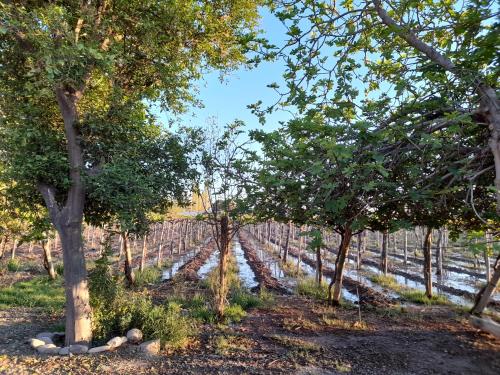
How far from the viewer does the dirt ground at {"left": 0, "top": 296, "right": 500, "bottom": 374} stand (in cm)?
579

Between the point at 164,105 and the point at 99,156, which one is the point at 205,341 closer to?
the point at 99,156

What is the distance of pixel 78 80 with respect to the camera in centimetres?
628

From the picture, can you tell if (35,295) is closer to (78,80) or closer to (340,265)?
(78,80)

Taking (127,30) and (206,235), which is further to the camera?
(206,235)

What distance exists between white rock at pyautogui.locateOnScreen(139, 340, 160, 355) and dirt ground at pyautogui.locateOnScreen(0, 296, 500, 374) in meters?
0.14

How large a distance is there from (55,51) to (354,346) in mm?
7304

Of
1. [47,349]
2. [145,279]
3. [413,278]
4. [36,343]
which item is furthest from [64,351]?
[413,278]

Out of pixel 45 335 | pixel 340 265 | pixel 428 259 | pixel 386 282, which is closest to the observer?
pixel 45 335

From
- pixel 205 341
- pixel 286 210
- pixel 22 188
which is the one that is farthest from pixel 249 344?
pixel 22 188

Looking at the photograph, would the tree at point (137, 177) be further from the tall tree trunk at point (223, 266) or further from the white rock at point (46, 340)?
the white rock at point (46, 340)

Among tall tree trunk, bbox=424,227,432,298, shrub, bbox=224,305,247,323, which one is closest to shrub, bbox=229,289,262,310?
shrub, bbox=224,305,247,323

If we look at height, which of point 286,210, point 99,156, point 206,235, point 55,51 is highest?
point 55,51

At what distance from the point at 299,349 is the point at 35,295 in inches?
355

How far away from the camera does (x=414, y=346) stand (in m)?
7.18
